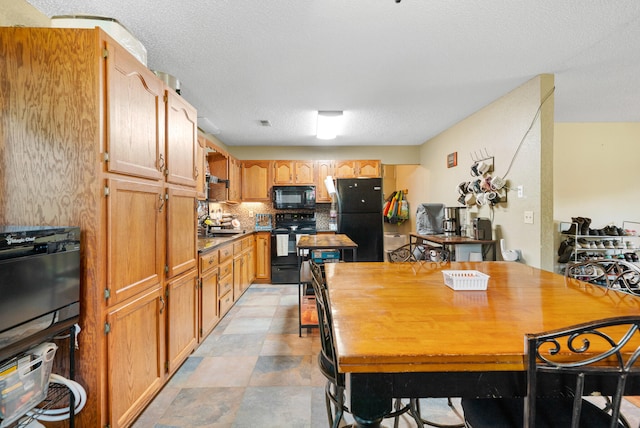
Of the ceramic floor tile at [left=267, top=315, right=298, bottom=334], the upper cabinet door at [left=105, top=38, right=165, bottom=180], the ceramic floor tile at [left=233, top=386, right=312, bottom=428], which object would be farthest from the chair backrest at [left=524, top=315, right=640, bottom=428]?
the ceramic floor tile at [left=267, top=315, right=298, bottom=334]

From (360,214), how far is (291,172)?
1407 mm

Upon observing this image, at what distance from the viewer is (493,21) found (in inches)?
76.0

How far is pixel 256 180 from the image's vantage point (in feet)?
17.3

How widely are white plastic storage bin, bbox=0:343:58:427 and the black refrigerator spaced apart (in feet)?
13.6

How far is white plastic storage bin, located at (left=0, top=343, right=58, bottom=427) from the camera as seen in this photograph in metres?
1.01

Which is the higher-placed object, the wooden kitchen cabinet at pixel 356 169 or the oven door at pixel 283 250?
the wooden kitchen cabinet at pixel 356 169

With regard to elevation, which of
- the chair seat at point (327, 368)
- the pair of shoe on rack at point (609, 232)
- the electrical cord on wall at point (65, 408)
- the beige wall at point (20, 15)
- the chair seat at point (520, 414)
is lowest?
the electrical cord on wall at point (65, 408)

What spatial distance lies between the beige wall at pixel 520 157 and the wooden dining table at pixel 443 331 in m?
1.48

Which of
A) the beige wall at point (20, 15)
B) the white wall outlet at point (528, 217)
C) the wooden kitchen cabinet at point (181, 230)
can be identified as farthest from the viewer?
the white wall outlet at point (528, 217)

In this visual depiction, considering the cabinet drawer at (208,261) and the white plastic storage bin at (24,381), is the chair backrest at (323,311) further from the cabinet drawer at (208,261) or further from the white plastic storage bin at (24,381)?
the cabinet drawer at (208,261)

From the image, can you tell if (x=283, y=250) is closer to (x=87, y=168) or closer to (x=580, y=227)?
(x=87, y=168)

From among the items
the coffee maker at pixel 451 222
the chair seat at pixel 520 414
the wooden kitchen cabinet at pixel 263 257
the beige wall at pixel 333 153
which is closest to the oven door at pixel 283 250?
the wooden kitchen cabinet at pixel 263 257

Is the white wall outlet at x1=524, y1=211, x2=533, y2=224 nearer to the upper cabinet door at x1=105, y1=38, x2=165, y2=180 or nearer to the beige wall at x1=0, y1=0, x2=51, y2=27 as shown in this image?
the upper cabinet door at x1=105, y1=38, x2=165, y2=180

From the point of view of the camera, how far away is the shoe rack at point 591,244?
141 inches
